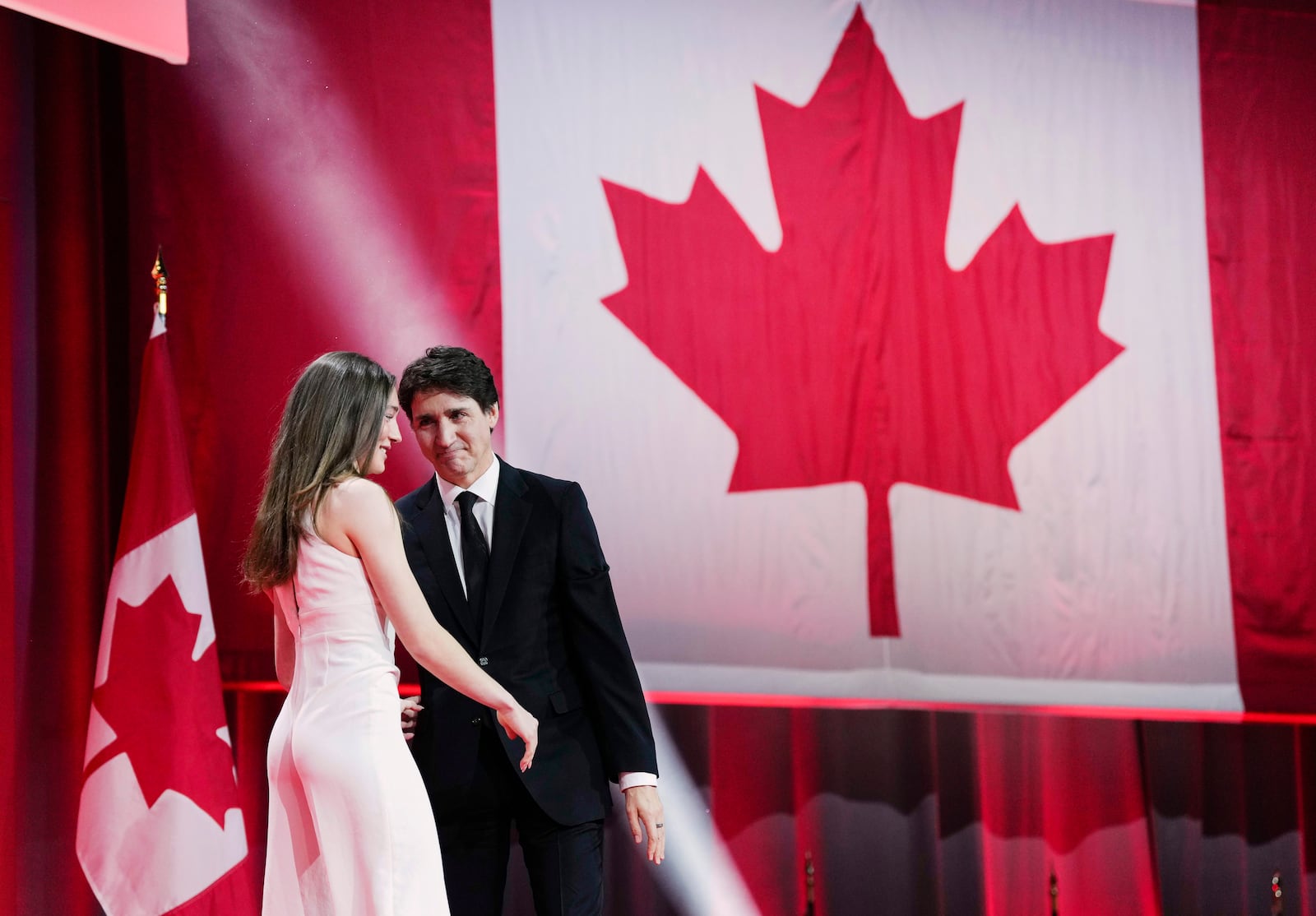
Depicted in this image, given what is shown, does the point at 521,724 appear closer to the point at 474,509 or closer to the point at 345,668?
the point at 345,668

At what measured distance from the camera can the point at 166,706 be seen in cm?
285

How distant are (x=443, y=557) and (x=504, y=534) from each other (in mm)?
118

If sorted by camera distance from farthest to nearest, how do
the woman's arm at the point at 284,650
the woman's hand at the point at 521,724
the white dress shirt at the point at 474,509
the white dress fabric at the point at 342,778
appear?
1. the white dress shirt at the point at 474,509
2. the woman's arm at the point at 284,650
3. the woman's hand at the point at 521,724
4. the white dress fabric at the point at 342,778

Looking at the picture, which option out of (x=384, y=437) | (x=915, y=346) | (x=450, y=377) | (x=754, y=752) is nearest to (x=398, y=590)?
(x=384, y=437)

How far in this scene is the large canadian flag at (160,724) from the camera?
9.15 feet

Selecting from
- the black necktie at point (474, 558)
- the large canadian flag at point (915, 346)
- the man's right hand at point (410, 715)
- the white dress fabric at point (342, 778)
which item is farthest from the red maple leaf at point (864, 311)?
the white dress fabric at point (342, 778)

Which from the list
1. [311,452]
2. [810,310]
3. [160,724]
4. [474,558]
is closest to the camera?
[311,452]

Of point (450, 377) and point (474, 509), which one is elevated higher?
point (450, 377)

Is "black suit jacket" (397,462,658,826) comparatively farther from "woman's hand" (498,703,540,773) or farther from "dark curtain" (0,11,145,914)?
"dark curtain" (0,11,145,914)

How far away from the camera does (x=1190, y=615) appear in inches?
124

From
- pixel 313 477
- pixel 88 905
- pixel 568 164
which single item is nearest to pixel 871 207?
pixel 568 164

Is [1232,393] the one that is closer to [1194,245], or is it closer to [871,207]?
[1194,245]

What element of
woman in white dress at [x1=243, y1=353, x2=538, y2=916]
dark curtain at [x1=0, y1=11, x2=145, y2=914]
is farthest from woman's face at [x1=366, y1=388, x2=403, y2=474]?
dark curtain at [x1=0, y1=11, x2=145, y2=914]

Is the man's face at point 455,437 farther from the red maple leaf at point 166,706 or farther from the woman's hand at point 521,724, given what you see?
the red maple leaf at point 166,706
